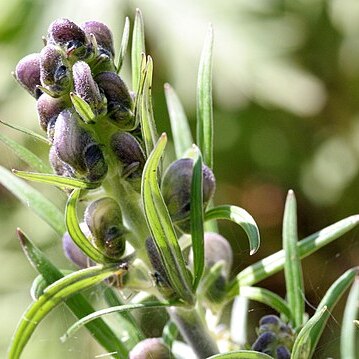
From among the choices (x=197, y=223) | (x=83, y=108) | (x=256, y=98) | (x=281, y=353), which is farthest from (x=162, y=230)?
(x=256, y=98)

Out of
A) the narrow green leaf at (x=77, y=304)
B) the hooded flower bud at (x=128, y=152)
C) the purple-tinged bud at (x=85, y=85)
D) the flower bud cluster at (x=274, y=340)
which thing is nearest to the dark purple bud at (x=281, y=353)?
the flower bud cluster at (x=274, y=340)

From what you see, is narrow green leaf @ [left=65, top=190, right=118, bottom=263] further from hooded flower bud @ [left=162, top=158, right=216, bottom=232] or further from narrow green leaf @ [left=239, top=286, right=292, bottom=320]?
narrow green leaf @ [left=239, top=286, right=292, bottom=320]

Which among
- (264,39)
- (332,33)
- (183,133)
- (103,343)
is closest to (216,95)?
(264,39)

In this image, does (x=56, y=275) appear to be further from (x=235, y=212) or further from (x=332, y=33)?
(x=332, y=33)

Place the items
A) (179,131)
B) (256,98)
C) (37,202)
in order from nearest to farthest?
(37,202) < (179,131) < (256,98)

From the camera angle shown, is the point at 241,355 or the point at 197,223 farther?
the point at 197,223

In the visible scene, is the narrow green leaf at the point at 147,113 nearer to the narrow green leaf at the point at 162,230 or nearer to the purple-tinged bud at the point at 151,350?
the narrow green leaf at the point at 162,230

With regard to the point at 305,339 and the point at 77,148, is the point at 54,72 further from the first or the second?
the point at 305,339
